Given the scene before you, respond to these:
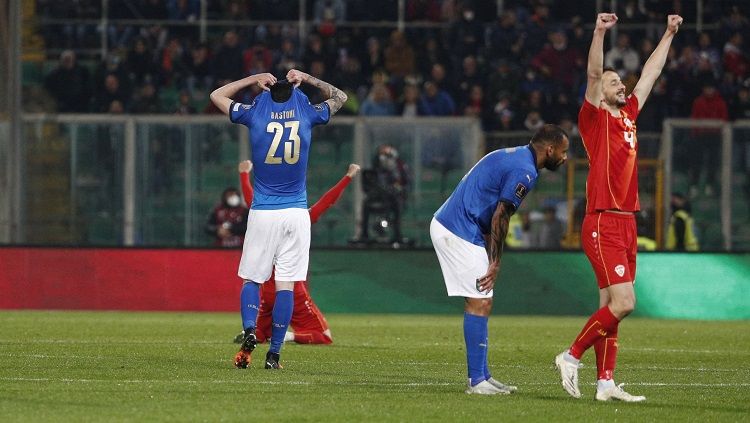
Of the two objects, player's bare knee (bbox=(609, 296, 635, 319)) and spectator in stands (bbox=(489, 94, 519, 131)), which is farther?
spectator in stands (bbox=(489, 94, 519, 131))

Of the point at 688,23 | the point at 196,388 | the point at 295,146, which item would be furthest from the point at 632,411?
the point at 688,23

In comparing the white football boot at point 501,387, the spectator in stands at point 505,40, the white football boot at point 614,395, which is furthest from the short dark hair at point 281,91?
the spectator in stands at point 505,40

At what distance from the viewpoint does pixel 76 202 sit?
89.2 ft

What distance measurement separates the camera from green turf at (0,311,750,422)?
9.91m

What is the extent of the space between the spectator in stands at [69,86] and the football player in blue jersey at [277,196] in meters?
16.5

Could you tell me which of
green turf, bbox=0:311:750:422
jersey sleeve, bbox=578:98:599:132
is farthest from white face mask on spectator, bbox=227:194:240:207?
jersey sleeve, bbox=578:98:599:132

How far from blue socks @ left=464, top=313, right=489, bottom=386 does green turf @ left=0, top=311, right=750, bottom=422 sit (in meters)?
0.30

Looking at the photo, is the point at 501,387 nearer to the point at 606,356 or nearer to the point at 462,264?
the point at 606,356

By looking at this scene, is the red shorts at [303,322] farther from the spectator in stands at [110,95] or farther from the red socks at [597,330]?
the spectator in stands at [110,95]

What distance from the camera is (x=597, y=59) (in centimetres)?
1068

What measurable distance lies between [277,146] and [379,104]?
629 inches

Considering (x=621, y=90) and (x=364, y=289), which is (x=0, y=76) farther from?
(x=621, y=90)

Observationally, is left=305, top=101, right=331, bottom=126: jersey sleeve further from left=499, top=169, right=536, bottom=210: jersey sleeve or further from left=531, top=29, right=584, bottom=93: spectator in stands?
left=531, top=29, right=584, bottom=93: spectator in stands

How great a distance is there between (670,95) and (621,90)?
1930 cm
